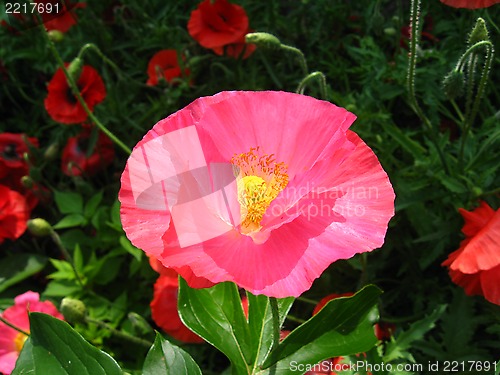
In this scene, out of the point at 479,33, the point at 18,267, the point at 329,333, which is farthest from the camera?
the point at 18,267

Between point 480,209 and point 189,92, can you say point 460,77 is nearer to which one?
point 480,209

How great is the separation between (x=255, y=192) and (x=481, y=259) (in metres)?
0.44

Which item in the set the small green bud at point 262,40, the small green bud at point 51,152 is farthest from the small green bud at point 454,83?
the small green bud at point 51,152

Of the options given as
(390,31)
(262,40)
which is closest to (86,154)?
(262,40)

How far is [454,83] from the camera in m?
1.24

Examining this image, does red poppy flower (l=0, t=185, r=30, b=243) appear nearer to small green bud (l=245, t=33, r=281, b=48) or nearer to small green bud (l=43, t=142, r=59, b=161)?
small green bud (l=43, t=142, r=59, b=161)

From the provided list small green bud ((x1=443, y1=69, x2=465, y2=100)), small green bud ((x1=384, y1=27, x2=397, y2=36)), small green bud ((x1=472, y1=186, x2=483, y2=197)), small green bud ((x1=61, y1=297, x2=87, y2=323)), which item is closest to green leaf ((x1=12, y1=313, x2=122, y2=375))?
small green bud ((x1=61, y1=297, x2=87, y2=323))

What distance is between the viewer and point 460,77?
4.05 ft

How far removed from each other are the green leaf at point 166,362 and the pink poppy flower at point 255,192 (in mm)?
211

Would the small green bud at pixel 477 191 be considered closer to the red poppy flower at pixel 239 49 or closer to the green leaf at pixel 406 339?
the green leaf at pixel 406 339

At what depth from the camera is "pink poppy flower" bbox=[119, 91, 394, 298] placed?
28.1 inches

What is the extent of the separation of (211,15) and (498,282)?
1144mm

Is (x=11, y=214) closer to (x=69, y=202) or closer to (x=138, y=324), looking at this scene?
(x=69, y=202)

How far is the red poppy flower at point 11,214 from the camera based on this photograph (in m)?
1.69
